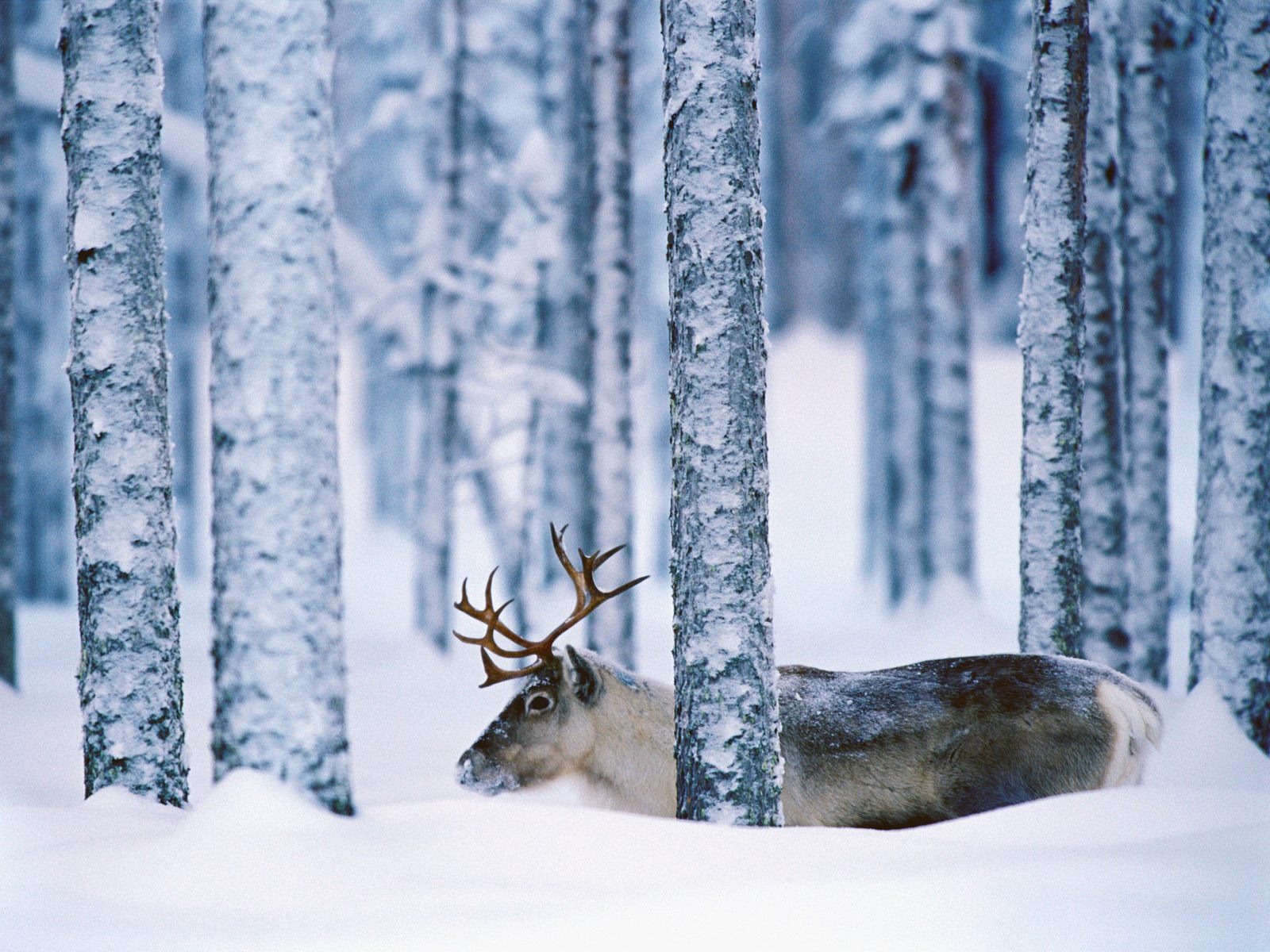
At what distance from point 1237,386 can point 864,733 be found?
2.85m

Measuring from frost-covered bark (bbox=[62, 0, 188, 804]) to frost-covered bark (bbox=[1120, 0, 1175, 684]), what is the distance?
712cm

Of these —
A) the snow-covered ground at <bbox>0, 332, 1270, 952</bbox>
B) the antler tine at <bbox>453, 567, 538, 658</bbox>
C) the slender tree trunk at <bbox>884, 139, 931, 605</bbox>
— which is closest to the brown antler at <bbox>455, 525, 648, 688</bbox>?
the antler tine at <bbox>453, 567, 538, 658</bbox>

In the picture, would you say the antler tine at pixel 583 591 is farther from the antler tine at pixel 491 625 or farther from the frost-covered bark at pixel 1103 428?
the frost-covered bark at pixel 1103 428

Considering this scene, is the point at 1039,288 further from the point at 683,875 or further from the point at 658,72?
the point at 658,72

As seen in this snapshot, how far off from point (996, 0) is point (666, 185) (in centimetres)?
2638

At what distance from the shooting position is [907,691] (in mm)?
5844

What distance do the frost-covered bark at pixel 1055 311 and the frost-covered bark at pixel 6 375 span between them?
7.63m

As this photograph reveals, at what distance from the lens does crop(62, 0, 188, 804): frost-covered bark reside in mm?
4945

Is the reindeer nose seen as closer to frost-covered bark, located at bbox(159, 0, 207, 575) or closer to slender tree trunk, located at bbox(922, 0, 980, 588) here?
slender tree trunk, located at bbox(922, 0, 980, 588)

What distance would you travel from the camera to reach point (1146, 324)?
938cm

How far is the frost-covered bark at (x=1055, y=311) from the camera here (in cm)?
617

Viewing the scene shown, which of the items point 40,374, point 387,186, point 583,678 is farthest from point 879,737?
point 387,186

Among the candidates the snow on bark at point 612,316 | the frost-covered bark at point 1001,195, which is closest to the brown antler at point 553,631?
the snow on bark at point 612,316

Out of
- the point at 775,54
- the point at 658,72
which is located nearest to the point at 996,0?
the point at 775,54
